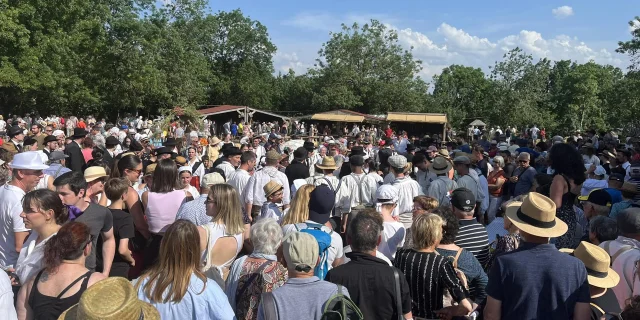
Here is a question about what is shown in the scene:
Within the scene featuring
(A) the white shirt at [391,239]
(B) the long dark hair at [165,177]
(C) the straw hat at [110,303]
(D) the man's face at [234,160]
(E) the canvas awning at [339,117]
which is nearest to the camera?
(C) the straw hat at [110,303]

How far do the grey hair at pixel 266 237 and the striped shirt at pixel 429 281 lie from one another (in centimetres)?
87

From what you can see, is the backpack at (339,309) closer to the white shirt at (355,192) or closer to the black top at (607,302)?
the black top at (607,302)

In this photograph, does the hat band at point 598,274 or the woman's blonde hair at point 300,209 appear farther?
the woman's blonde hair at point 300,209

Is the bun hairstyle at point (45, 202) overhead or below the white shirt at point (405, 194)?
overhead

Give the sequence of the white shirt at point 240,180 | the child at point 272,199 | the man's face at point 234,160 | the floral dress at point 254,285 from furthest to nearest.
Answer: the man's face at point 234,160, the white shirt at point 240,180, the child at point 272,199, the floral dress at point 254,285

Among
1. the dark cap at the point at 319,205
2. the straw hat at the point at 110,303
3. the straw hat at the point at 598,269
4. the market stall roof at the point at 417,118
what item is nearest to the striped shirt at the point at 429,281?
the straw hat at the point at 598,269

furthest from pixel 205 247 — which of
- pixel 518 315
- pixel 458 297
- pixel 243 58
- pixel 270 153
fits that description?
pixel 243 58

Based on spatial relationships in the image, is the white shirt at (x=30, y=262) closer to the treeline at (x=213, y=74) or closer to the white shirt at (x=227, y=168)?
the white shirt at (x=227, y=168)

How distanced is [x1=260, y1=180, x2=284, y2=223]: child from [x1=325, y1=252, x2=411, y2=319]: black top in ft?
7.84

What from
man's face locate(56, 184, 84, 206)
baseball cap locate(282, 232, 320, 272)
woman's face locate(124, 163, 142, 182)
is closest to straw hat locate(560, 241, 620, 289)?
baseball cap locate(282, 232, 320, 272)

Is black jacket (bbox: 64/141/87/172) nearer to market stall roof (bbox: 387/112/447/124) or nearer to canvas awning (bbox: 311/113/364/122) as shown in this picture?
market stall roof (bbox: 387/112/447/124)

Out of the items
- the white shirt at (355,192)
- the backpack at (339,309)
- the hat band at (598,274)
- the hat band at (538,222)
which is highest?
the hat band at (538,222)

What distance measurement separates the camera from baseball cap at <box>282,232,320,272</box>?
2885 mm

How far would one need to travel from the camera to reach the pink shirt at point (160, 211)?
5.08 metres
